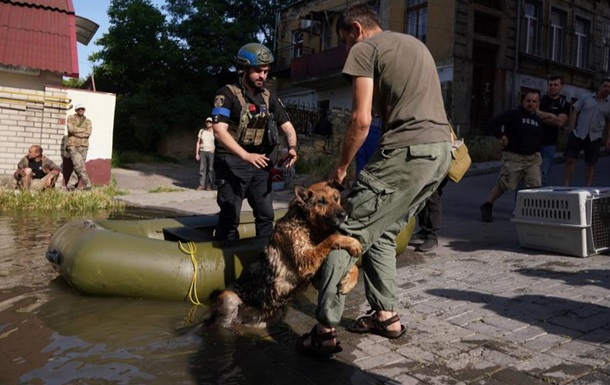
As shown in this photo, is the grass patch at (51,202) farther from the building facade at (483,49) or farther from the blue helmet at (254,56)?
the building facade at (483,49)

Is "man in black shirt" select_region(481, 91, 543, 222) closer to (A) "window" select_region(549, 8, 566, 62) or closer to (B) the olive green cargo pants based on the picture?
(B) the olive green cargo pants

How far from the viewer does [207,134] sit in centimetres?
1409

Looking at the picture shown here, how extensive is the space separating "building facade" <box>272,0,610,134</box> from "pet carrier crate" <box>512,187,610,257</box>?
14.7 m

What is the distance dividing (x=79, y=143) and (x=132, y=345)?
416 inches

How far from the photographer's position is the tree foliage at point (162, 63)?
2594cm

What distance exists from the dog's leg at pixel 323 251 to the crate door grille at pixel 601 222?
3.35m

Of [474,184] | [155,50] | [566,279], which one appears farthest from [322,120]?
[566,279]

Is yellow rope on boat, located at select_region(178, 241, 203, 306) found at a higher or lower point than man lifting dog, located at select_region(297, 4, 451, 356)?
lower

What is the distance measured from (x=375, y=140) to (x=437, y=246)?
1.50 metres

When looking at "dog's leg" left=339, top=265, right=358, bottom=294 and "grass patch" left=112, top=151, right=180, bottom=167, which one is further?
"grass patch" left=112, top=151, right=180, bottom=167

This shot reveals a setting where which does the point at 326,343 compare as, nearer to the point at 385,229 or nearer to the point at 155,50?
the point at 385,229

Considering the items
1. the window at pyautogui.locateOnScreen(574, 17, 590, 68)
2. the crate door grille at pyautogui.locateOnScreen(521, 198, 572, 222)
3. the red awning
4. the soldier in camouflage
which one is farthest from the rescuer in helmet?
the window at pyautogui.locateOnScreen(574, 17, 590, 68)

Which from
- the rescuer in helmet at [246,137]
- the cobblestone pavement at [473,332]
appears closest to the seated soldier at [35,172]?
the rescuer in helmet at [246,137]

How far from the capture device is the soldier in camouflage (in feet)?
41.1
